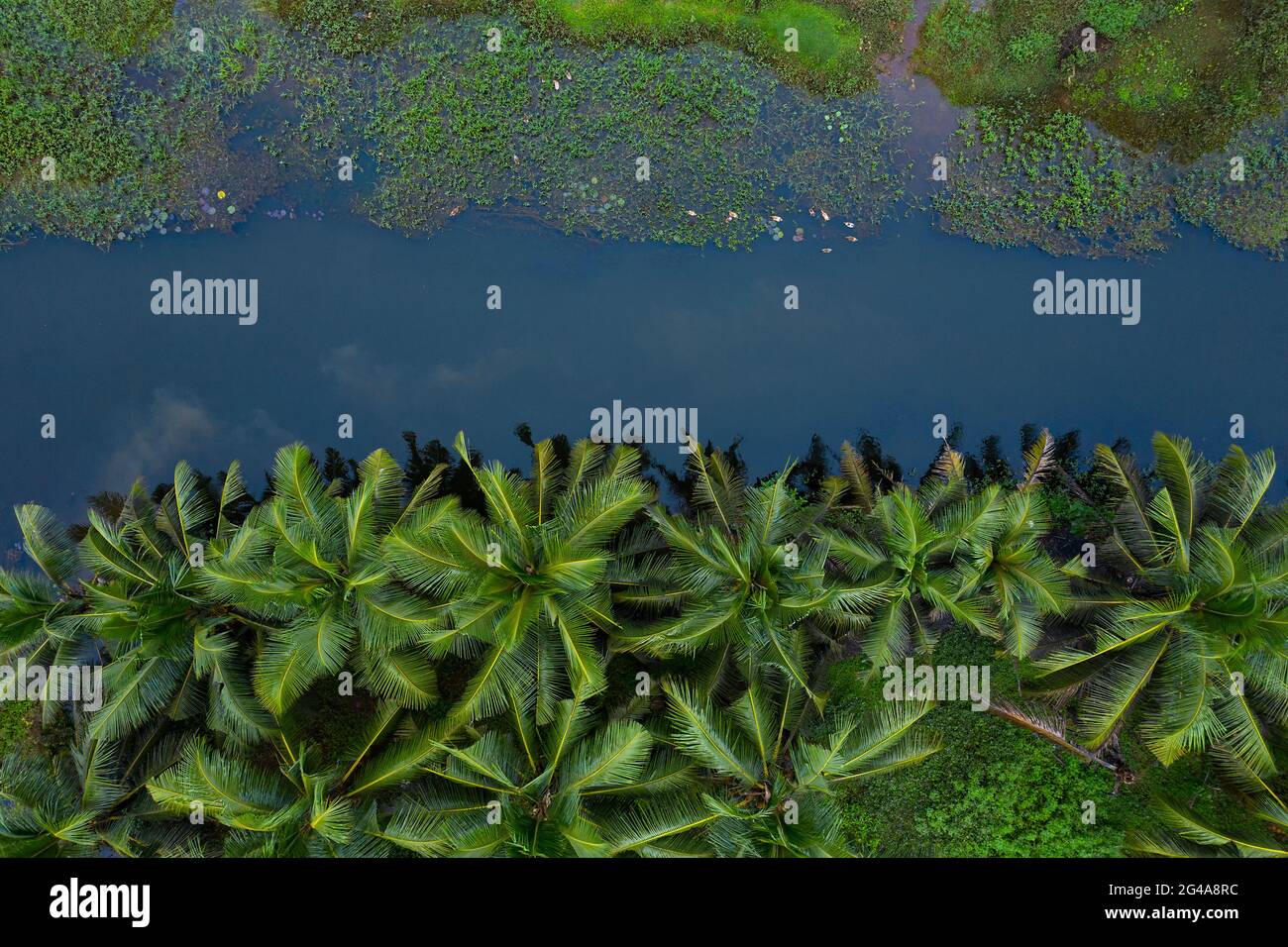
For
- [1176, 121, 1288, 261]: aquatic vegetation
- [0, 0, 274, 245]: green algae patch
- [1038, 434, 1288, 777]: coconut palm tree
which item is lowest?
[1038, 434, 1288, 777]: coconut palm tree

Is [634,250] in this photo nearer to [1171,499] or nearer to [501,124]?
[501,124]

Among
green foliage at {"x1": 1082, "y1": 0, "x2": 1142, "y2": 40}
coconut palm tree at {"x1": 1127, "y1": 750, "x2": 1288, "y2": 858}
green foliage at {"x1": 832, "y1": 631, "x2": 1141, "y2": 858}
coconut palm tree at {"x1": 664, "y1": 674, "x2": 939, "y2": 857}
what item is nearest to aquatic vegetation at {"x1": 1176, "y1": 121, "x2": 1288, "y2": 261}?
green foliage at {"x1": 1082, "y1": 0, "x2": 1142, "y2": 40}

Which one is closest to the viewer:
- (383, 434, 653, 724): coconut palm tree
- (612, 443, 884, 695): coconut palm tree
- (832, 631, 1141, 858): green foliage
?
(383, 434, 653, 724): coconut palm tree

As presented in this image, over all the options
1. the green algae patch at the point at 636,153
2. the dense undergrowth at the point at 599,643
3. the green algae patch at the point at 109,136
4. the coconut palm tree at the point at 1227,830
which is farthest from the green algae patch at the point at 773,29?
the coconut palm tree at the point at 1227,830

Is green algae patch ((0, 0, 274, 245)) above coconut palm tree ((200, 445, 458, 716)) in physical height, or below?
above

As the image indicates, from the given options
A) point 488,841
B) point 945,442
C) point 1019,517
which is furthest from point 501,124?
point 488,841

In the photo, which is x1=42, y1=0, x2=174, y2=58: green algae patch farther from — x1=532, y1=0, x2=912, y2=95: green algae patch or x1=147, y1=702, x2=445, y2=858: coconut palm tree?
x1=147, y1=702, x2=445, y2=858: coconut palm tree
